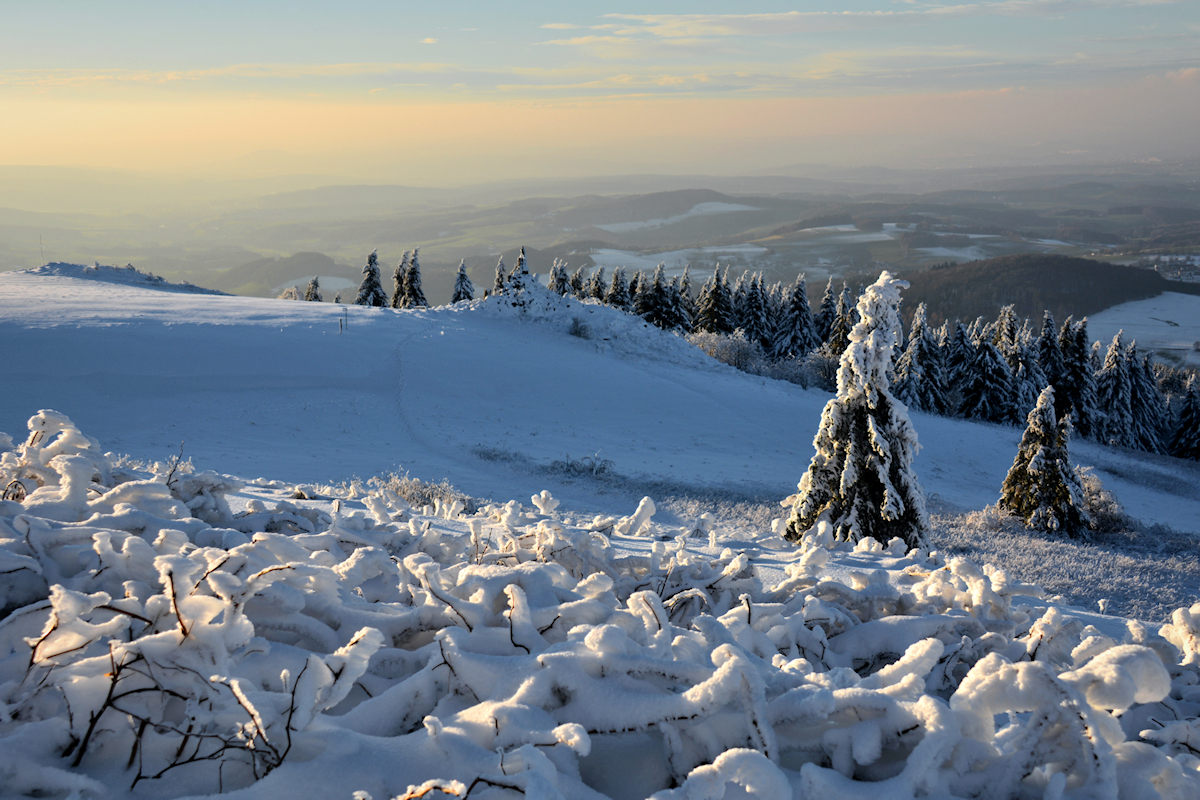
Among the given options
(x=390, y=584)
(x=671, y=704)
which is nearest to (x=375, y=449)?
(x=390, y=584)

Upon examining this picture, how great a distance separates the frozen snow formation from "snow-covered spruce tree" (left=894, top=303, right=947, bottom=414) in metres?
45.4

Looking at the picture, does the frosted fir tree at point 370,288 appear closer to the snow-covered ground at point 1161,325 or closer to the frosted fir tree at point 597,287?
the frosted fir tree at point 597,287

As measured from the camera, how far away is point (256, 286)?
174 m

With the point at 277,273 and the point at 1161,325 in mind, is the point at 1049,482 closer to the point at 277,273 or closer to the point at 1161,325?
the point at 1161,325

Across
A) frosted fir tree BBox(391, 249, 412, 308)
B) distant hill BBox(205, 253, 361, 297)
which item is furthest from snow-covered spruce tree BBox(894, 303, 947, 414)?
distant hill BBox(205, 253, 361, 297)

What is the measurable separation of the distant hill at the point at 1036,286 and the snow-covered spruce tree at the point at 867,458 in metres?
134

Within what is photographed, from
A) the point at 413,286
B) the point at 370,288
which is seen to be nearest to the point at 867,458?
the point at 413,286

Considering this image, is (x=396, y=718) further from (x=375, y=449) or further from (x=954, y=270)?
(x=954, y=270)

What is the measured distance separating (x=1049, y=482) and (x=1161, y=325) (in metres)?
149

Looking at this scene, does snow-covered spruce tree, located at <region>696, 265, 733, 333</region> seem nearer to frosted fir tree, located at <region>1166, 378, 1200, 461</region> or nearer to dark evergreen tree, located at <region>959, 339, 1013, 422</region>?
dark evergreen tree, located at <region>959, 339, 1013, 422</region>

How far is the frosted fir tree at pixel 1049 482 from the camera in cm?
1583

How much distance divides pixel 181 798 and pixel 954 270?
542 feet

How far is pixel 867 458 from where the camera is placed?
11.3 meters

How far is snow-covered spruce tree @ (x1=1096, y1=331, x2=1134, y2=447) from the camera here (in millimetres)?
47500
